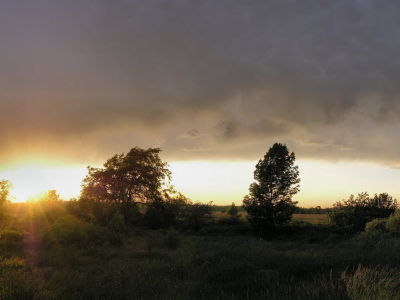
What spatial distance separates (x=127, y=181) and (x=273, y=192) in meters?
18.8

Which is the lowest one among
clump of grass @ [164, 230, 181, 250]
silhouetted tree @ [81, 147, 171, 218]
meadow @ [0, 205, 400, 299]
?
clump of grass @ [164, 230, 181, 250]

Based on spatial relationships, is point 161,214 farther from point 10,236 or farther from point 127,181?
point 10,236

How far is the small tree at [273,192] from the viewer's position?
98.2 feet

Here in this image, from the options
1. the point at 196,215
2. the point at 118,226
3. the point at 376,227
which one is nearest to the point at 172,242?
the point at 118,226

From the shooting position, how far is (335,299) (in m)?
6.20

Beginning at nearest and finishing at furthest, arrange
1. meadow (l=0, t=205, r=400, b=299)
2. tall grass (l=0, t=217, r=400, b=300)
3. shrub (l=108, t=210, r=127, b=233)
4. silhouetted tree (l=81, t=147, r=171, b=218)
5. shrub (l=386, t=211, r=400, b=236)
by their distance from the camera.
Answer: tall grass (l=0, t=217, r=400, b=300) < meadow (l=0, t=205, r=400, b=299) < shrub (l=108, t=210, r=127, b=233) < shrub (l=386, t=211, r=400, b=236) < silhouetted tree (l=81, t=147, r=171, b=218)

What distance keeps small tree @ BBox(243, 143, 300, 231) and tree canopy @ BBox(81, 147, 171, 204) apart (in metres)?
13.0

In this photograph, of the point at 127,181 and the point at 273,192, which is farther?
the point at 127,181

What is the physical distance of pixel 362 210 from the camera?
3161 centimetres

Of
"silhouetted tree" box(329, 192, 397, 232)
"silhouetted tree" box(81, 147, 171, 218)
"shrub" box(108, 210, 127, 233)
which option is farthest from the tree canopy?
"silhouetted tree" box(329, 192, 397, 232)

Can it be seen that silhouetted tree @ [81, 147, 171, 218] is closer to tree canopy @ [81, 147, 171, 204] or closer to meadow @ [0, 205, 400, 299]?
tree canopy @ [81, 147, 171, 204]

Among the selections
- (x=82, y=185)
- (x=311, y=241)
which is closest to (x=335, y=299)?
(x=311, y=241)

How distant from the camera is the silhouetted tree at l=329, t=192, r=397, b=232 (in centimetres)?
3119

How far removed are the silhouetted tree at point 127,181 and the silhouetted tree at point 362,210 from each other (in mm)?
23164
